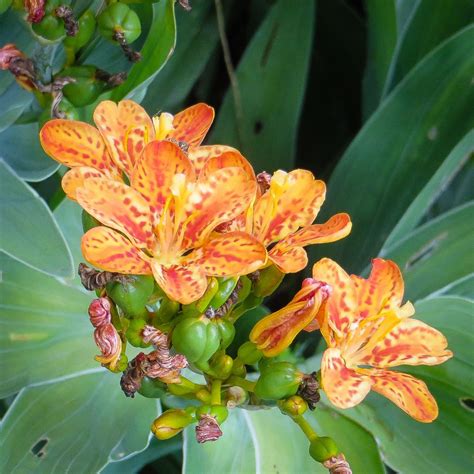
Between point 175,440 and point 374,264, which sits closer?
point 374,264

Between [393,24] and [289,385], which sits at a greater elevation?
[393,24]

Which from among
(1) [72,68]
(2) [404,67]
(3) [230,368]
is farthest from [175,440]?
(2) [404,67]

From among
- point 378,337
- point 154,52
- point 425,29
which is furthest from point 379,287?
point 425,29

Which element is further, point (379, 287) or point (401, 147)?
point (401, 147)

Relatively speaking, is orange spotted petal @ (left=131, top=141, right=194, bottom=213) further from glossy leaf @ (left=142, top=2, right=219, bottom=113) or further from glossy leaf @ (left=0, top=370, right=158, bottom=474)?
glossy leaf @ (left=142, top=2, right=219, bottom=113)

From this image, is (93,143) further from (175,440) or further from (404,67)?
(404,67)

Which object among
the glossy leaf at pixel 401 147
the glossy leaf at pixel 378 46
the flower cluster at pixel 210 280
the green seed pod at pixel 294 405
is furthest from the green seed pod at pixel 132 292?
the glossy leaf at pixel 378 46

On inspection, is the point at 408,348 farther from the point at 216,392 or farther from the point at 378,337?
the point at 216,392
